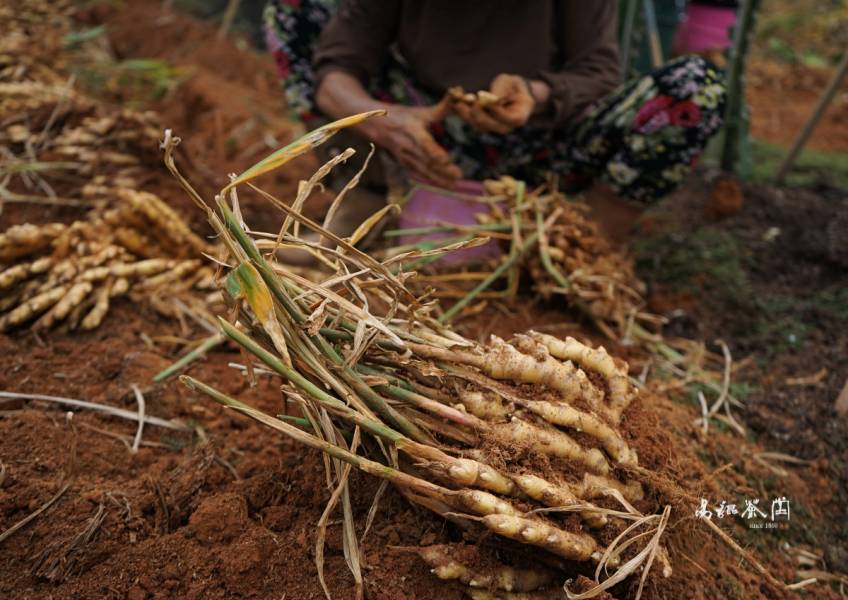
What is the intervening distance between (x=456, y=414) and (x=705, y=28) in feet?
7.18

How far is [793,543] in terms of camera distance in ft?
4.05

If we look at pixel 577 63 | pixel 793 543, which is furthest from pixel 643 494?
pixel 577 63

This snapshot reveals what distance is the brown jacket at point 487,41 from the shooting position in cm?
191

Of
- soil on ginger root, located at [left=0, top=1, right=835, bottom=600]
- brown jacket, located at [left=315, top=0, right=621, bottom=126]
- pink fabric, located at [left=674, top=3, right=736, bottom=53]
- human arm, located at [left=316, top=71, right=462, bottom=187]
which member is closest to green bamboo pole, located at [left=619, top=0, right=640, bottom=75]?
pink fabric, located at [left=674, top=3, right=736, bottom=53]

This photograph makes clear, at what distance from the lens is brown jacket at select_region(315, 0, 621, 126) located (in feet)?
6.28

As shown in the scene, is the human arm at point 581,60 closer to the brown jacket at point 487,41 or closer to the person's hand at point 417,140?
the brown jacket at point 487,41

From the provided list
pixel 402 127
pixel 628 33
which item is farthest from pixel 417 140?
pixel 628 33

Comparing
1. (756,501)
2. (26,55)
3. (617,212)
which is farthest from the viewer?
(26,55)

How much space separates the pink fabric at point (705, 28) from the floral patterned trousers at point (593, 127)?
689 millimetres

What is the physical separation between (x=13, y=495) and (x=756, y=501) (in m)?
1.32

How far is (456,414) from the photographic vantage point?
3.20ft

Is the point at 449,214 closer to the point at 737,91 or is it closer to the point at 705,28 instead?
the point at 705,28

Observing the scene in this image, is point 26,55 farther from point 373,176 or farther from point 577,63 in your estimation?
point 577,63

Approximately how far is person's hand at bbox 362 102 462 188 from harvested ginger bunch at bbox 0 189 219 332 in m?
0.65
